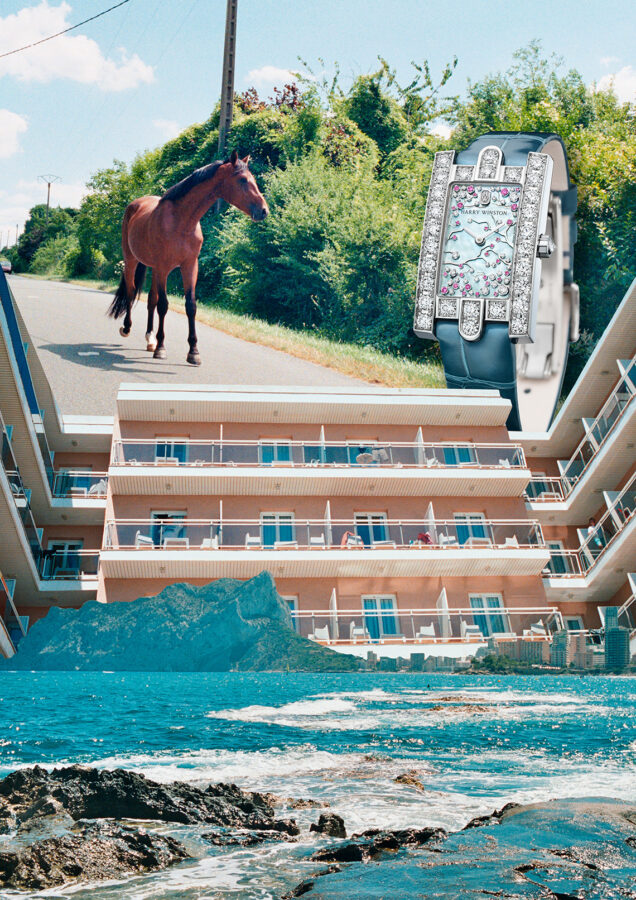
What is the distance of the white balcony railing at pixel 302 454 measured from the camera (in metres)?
14.8

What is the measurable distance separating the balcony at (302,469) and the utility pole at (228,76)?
18.5 ft

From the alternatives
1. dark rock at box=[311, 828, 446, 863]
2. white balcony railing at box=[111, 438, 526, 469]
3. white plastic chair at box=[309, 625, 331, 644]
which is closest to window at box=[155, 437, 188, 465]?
white balcony railing at box=[111, 438, 526, 469]

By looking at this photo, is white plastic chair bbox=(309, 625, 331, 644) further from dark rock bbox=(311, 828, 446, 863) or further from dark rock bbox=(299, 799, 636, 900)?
dark rock bbox=(311, 828, 446, 863)

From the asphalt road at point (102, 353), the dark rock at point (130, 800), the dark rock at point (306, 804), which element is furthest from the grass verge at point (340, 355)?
the dark rock at point (306, 804)

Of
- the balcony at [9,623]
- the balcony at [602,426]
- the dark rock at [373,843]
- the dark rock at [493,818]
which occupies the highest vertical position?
the balcony at [602,426]

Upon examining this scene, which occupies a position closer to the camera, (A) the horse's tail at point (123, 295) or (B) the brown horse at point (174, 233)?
(B) the brown horse at point (174, 233)

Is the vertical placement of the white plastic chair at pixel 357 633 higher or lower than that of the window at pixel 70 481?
lower

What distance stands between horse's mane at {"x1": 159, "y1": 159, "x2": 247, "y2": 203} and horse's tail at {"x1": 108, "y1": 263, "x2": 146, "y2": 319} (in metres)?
1.22

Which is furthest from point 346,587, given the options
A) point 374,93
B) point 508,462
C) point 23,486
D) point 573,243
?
point 374,93

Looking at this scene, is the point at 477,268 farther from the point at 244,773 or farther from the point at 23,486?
the point at 244,773

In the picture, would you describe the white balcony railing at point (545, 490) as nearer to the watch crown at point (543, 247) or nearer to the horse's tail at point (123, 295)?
the watch crown at point (543, 247)

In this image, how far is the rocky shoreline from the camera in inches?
205

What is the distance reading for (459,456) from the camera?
52.8 ft

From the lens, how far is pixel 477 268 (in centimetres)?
1514
